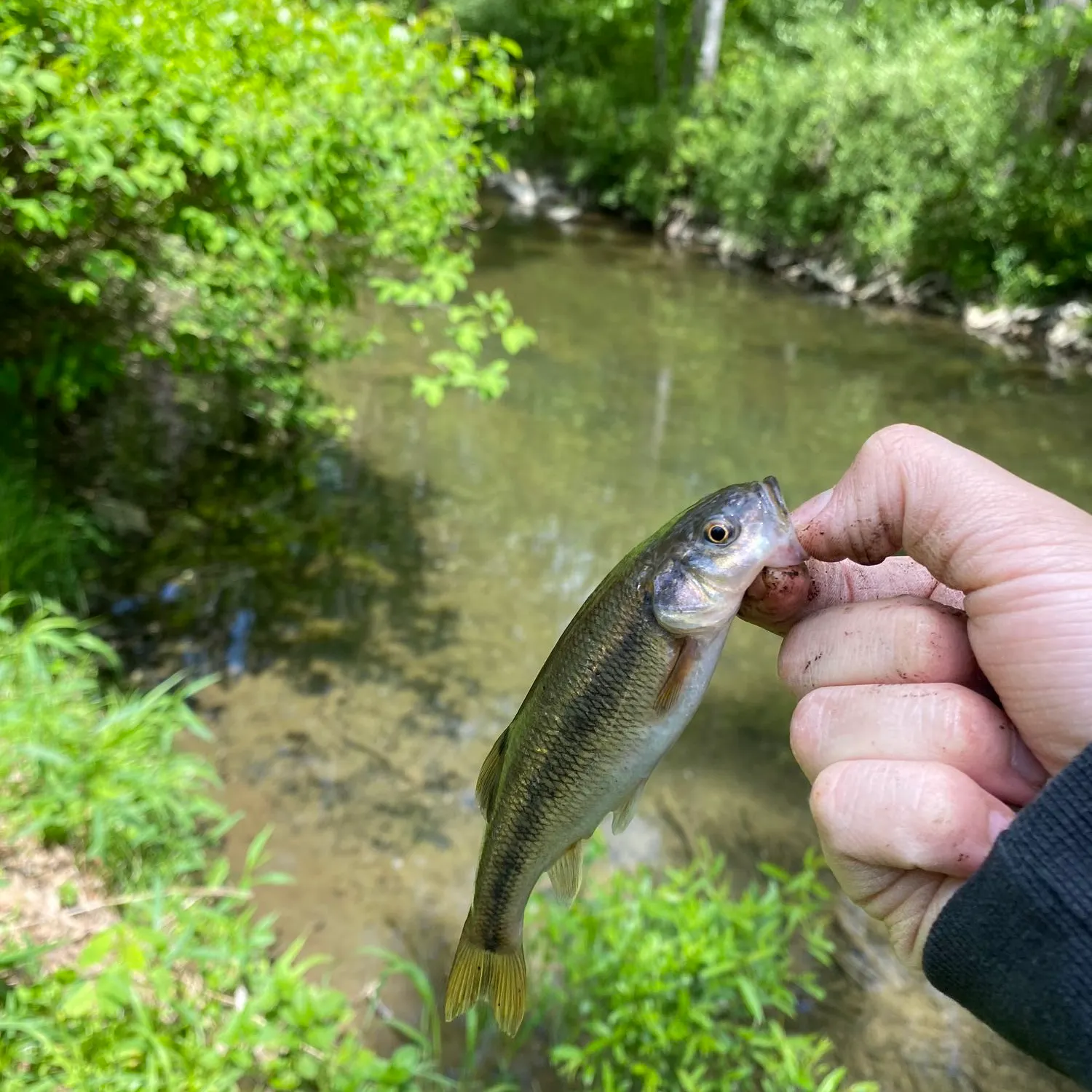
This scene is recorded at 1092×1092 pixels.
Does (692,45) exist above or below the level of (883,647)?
above

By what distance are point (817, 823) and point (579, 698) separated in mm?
504

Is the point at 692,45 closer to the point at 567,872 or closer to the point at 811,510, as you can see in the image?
the point at 811,510

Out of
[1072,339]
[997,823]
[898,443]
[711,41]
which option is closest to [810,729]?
[997,823]

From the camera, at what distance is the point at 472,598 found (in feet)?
20.9

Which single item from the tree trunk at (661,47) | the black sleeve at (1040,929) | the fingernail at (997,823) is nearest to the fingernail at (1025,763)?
the fingernail at (997,823)

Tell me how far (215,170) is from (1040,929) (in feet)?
13.4

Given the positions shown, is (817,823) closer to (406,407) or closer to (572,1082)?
(572,1082)

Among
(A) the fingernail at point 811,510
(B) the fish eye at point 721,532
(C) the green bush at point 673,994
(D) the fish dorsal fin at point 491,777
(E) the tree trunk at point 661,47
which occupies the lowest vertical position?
(C) the green bush at point 673,994

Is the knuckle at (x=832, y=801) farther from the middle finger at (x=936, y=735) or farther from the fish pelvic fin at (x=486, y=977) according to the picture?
the fish pelvic fin at (x=486, y=977)

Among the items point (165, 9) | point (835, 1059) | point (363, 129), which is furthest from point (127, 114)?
point (835, 1059)

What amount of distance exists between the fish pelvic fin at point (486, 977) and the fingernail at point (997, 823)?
1.04 m

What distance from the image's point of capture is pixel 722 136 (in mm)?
19453

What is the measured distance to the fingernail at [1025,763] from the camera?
4.53 feet

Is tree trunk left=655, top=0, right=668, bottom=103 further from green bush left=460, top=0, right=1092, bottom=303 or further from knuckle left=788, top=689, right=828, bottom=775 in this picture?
knuckle left=788, top=689, right=828, bottom=775
